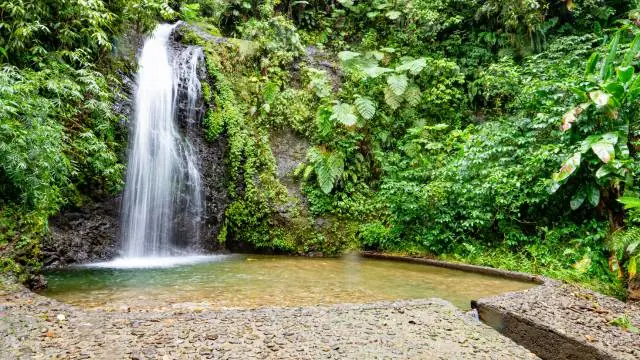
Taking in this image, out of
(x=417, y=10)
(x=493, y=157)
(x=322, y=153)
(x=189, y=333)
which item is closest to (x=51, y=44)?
(x=322, y=153)

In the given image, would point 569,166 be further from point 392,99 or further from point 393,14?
point 393,14

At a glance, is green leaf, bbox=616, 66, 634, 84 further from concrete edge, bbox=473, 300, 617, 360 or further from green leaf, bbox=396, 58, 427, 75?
green leaf, bbox=396, 58, 427, 75

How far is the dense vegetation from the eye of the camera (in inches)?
233

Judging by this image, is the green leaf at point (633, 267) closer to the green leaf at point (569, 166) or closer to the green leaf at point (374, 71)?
the green leaf at point (569, 166)

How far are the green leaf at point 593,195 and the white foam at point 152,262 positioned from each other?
20.8 feet

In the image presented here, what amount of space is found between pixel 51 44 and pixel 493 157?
339 inches

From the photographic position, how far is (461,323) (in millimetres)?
3461

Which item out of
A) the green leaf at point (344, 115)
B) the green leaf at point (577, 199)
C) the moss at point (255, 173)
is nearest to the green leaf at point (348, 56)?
the green leaf at point (344, 115)

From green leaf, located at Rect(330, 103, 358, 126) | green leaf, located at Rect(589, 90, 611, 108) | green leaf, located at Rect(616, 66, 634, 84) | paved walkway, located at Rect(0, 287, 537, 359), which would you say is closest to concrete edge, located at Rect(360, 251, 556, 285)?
paved walkway, located at Rect(0, 287, 537, 359)

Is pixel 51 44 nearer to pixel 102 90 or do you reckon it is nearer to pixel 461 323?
pixel 102 90

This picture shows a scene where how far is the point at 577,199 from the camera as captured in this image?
648 cm

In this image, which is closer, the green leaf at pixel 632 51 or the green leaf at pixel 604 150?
the green leaf at pixel 604 150

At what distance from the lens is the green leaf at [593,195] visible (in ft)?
20.4

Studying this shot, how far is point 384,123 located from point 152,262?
22.5ft
